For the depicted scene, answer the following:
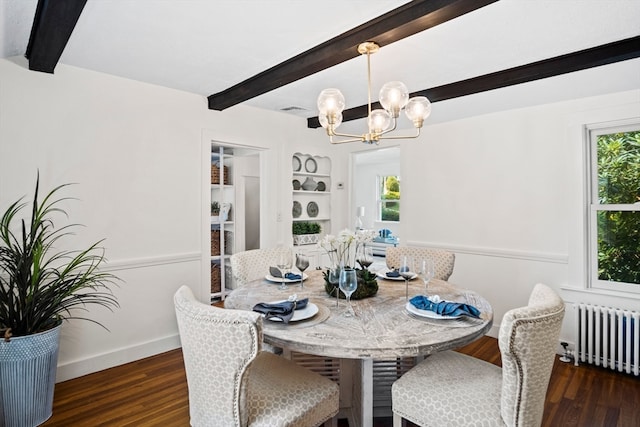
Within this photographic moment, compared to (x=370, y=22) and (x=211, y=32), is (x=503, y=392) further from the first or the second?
(x=211, y=32)

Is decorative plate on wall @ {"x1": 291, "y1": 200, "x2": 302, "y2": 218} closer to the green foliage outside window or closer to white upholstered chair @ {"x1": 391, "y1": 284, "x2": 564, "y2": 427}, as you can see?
white upholstered chair @ {"x1": 391, "y1": 284, "x2": 564, "y2": 427}

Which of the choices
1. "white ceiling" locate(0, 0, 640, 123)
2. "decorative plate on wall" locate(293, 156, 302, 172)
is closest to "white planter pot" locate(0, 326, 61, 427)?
"white ceiling" locate(0, 0, 640, 123)

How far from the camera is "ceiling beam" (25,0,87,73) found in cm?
163

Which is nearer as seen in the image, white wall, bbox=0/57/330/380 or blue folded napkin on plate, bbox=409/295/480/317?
blue folded napkin on plate, bbox=409/295/480/317

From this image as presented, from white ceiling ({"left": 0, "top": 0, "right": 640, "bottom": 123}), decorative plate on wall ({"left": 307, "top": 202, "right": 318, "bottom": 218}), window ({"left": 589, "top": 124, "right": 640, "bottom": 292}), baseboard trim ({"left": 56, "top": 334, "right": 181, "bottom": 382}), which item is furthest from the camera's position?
decorative plate on wall ({"left": 307, "top": 202, "right": 318, "bottom": 218})

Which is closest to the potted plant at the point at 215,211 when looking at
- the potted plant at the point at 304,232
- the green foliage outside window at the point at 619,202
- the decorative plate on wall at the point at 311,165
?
the potted plant at the point at 304,232

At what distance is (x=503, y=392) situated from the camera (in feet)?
4.50

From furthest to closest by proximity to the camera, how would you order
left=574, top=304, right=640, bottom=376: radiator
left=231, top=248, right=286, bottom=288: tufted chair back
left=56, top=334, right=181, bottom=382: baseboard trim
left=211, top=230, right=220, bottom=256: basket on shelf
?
left=211, top=230, right=220, bottom=256: basket on shelf
left=231, top=248, right=286, bottom=288: tufted chair back
left=574, top=304, right=640, bottom=376: radiator
left=56, top=334, right=181, bottom=382: baseboard trim

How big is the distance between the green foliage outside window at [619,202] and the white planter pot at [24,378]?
4.28 meters

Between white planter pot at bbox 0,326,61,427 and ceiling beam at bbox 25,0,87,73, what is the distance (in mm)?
1697

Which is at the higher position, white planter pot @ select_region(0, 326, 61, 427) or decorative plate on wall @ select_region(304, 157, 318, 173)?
decorative plate on wall @ select_region(304, 157, 318, 173)

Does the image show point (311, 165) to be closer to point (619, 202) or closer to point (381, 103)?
point (381, 103)

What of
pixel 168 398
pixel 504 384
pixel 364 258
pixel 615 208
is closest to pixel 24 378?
pixel 168 398

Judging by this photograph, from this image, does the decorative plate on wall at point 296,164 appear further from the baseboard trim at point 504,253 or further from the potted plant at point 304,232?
the baseboard trim at point 504,253
